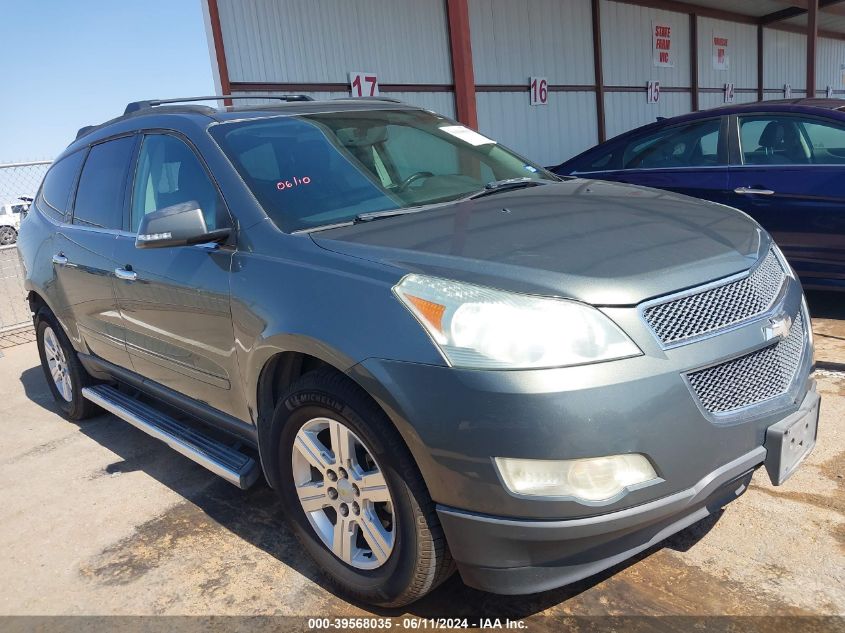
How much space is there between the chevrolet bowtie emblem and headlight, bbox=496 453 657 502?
0.61m

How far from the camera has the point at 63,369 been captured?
15.3 ft

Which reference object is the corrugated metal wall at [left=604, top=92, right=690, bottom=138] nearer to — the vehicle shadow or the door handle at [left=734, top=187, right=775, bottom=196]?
the door handle at [left=734, top=187, right=775, bottom=196]

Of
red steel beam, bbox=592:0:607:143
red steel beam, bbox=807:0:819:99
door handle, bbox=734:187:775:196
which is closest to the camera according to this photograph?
door handle, bbox=734:187:775:196

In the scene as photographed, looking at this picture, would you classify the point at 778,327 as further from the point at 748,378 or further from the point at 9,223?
the point at 9,223

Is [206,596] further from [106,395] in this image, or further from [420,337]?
[106,395]

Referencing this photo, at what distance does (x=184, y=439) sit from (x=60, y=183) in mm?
2128

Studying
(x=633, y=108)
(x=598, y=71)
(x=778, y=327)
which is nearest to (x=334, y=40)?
(x=598, y=71)

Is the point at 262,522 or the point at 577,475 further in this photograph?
the point at 262,522

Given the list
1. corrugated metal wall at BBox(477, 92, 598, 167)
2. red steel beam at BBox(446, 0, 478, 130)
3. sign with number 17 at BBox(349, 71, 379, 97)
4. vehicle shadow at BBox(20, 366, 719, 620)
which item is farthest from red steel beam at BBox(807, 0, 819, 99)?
vehicle shadow at BBox(20, 366, 719, 620)

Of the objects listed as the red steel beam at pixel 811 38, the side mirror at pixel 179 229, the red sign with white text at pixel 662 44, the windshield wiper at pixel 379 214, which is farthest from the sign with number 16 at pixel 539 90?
the side mirror at pixel 179 229

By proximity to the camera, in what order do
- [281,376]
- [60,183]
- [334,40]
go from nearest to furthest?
[281,376] < [60,183] < [334,40]

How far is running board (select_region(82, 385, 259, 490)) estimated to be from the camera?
2.87 meters

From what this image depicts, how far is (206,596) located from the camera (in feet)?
8.61

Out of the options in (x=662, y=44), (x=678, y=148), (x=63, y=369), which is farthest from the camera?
(x=662, y=44)
